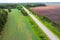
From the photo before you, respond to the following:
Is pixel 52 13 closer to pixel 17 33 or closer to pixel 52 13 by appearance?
pixel 52 13

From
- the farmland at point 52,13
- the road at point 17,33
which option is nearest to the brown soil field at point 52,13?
the farmland at point 52,13

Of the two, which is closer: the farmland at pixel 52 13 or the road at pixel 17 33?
the road at pixel 17 33

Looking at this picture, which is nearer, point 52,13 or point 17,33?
point 17,33

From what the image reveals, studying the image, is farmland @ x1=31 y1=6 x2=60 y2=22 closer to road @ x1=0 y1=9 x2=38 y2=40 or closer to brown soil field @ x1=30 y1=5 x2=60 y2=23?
brown soil field @ x1=30 y1=5 x2=60 y2=23

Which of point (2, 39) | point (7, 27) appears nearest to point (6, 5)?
point (7, 27)

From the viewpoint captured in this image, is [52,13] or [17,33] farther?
[52,13]

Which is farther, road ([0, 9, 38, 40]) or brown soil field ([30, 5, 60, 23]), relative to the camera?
brown soil field ([30, 5, 60, 23])

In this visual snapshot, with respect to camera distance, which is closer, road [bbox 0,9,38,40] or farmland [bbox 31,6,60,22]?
road [bbox 0,9,38,40]

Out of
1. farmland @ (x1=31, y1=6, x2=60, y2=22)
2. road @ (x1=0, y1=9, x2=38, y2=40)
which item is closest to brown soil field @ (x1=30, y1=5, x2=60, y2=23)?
farmland @ (x1=31, y1=6, x2=60, y2=22)

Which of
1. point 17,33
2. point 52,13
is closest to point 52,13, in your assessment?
point 52,13

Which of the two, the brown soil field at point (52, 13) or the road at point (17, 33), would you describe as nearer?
the road at point (17, 33)

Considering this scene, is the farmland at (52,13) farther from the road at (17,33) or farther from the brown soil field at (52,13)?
the road at (17,33)
